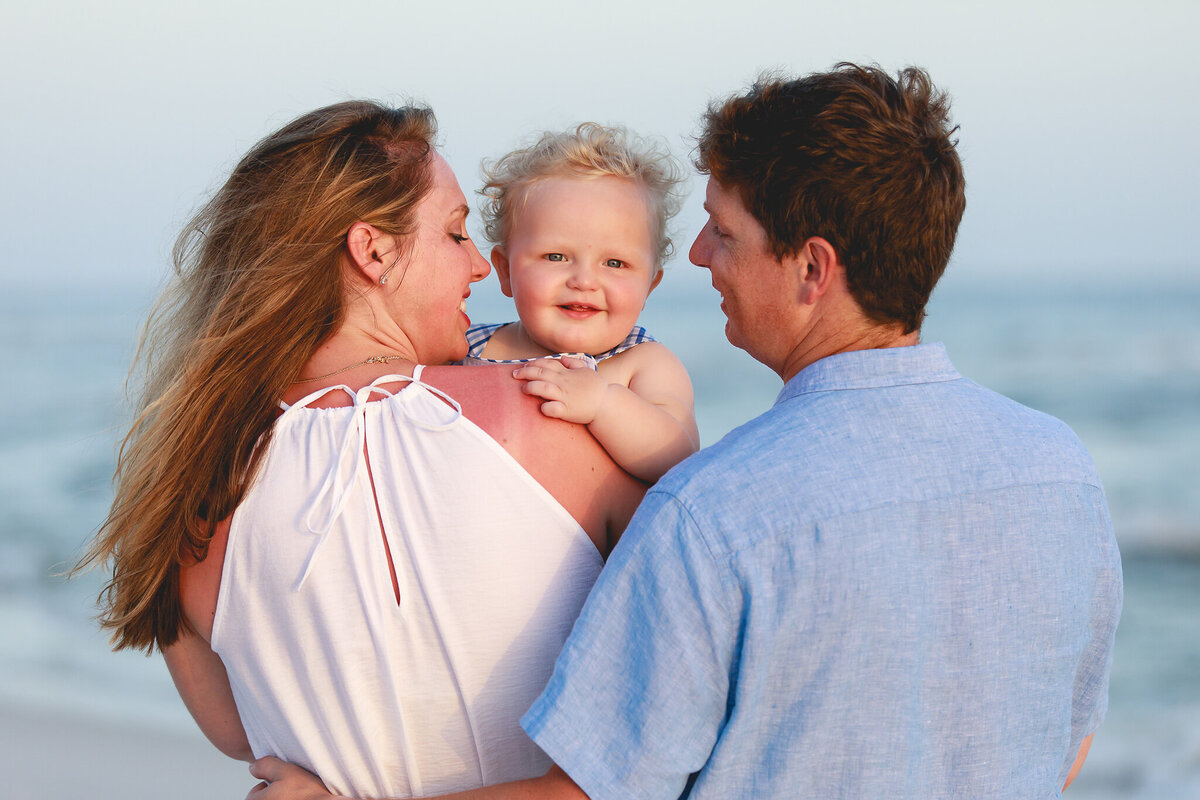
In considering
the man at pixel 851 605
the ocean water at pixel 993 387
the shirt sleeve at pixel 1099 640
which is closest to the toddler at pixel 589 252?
the man at pixel 851 605

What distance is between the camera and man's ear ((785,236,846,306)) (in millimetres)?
1602

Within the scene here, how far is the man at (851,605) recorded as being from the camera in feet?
4.33

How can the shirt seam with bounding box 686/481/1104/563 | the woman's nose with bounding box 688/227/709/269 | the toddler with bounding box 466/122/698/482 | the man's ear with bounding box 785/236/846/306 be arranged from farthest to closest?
the toddler with bounding box 466/122/698/482 < the woman's nose with bounding box 688/227/709/269 < the man's ear with bounding box 785/236/846/306 < the shirt seam with bounding box 686/481/1104/563

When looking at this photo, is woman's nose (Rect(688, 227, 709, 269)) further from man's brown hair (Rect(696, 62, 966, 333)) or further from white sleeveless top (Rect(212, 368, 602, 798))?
white sleeveless top (Rect(212, 368, 602, 798))

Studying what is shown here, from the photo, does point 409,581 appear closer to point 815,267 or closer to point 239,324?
point 239,324

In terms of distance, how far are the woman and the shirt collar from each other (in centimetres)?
40

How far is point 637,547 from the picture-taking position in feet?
4.44

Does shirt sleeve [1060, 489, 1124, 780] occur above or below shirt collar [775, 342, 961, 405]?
below

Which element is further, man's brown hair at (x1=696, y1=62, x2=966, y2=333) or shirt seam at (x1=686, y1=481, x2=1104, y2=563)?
man's brown hair at (x1=696, y1=62, x2=966, y2=333)

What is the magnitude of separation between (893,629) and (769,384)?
13177 millimetres

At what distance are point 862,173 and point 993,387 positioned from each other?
1441cm

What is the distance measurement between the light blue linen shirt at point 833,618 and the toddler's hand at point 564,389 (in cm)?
→ 31

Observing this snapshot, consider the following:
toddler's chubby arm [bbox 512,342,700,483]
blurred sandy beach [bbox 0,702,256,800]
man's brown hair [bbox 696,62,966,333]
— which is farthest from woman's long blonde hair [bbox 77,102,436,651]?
blurred sandy beach [bbox 0,702,256,800]

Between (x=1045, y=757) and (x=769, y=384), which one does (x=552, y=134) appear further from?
(x=769, y=384)
